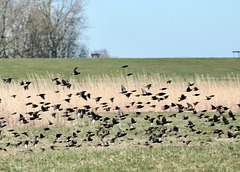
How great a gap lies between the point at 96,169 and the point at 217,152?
2049 mm

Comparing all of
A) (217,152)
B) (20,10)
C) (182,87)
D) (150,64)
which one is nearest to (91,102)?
(182,87)

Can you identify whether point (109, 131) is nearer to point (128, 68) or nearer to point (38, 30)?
point (128, 68)

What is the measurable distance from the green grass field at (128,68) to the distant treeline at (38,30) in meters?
7.38

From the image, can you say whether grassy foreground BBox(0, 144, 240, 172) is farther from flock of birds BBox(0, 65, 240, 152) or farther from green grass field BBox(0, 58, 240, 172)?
flock of birds BBox(0, 65, 240, 152)

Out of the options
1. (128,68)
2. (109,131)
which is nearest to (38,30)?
(128,68)

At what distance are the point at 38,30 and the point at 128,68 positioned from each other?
12602 millimetres

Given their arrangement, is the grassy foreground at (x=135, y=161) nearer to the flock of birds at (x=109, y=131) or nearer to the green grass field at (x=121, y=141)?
the green grass field at (x=121, y=141)

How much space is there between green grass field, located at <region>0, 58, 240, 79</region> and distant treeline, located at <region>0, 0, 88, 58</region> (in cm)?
738

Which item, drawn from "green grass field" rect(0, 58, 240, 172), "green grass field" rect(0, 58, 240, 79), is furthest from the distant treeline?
"green grass field" rect(0, 58, 240, 172)

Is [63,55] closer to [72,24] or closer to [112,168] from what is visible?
[72,24]

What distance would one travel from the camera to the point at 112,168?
18.0 feet

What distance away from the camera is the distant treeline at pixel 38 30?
35.0 m

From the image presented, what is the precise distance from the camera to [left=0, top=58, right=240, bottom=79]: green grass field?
24922 mm

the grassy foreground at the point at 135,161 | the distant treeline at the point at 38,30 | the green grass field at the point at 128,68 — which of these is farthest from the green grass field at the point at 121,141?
the distant treeline at the point at 38,30
